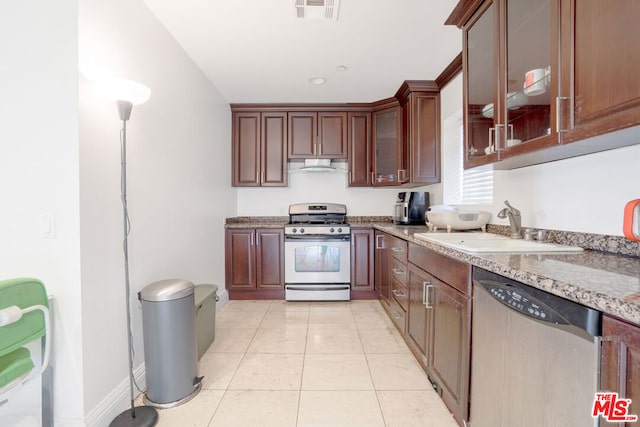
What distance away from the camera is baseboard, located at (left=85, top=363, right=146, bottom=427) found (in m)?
1.29

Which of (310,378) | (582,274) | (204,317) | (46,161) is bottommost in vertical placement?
(310,378)

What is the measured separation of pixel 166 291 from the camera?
1494 mm

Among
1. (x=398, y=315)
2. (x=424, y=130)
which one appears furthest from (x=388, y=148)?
(x=398, y=315)

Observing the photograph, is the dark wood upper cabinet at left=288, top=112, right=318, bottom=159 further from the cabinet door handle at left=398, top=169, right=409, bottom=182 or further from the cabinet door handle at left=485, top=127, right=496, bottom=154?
the cabinet door handle at left=485, top=127, right=496, bottom=154

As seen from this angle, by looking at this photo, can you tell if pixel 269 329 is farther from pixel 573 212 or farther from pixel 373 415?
pixel 573 212

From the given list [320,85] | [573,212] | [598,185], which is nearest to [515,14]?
[598,185]

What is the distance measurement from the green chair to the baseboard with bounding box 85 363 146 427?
40 cm

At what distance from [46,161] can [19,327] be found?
73 centimetres

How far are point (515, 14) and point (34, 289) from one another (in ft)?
8.07

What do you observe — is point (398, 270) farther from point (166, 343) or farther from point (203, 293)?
point (166, 343)

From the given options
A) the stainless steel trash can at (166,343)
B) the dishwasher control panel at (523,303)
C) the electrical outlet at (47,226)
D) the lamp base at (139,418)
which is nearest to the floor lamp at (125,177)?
the lamp base at (139,418)

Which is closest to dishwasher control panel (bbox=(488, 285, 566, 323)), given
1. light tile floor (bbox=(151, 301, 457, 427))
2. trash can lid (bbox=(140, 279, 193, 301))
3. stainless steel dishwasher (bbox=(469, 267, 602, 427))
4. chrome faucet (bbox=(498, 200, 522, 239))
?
stainless steel dishwasher (bbox=(469, 267, 602, 427))

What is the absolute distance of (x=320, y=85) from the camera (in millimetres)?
2910

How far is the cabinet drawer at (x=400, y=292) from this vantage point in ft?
6.84
